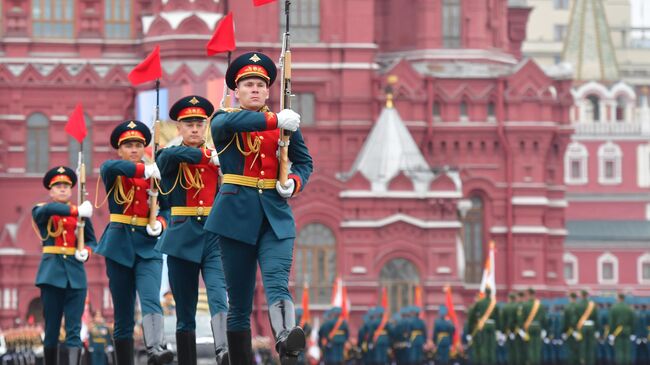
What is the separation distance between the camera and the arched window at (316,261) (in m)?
53.9

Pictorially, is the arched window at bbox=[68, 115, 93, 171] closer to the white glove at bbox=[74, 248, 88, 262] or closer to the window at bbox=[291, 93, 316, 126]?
the window at bbox=[291, 93, 316, 126]

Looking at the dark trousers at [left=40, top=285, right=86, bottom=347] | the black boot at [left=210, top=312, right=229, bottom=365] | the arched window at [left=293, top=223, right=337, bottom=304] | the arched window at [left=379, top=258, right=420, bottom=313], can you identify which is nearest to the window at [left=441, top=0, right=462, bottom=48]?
the arched window at [left=293, top=223, right=337, bottom=304]

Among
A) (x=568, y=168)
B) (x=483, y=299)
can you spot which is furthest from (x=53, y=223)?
(x=568, y=168)

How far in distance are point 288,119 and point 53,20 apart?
142 feet

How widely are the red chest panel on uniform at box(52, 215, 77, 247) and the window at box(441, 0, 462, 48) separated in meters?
37.7

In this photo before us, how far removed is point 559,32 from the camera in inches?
4737

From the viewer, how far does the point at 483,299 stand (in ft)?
135

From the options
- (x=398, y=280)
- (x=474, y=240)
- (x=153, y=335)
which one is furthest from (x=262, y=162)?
(x=474, y=240)

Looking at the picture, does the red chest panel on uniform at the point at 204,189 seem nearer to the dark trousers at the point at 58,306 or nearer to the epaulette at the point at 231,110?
the epaulette at the point at 231,110

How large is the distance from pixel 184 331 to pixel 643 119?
86884mm

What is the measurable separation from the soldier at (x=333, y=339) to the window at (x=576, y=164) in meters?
53.6

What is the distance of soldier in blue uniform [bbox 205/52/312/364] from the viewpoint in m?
15.4

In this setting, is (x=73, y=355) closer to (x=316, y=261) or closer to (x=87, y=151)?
(x=316, y=261)

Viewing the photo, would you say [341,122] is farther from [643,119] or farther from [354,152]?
[643,119]
